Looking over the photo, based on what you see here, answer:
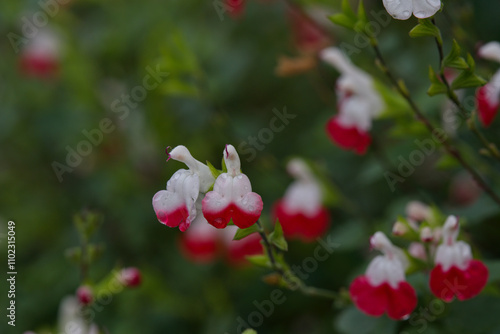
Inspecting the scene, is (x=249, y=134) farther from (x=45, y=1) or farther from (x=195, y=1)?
(x=45, y=1)

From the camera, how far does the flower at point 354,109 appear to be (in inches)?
42.9

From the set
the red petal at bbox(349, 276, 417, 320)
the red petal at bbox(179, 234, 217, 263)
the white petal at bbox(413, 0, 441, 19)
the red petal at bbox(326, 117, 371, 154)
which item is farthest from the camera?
the red petal at bbox(179, 234, 217, 263)

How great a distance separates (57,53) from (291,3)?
107cm

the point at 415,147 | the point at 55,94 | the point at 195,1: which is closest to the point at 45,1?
the point at 55,94

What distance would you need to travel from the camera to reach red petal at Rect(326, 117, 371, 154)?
1081mm

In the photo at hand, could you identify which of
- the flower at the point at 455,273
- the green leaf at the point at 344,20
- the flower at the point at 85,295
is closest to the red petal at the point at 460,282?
the flower at the point at 455,273

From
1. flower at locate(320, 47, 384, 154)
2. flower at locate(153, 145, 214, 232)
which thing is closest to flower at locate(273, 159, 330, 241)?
flower at locate(320, 47, 384, 154)

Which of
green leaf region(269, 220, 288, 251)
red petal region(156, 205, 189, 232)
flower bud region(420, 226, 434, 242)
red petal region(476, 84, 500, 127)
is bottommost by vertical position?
flower bud region(420, 226, 434, 242)

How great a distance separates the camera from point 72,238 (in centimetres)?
173

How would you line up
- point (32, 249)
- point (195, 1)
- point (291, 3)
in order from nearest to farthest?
1. point (291, 3)
2. point (32, 249)
3. point (195, 1)

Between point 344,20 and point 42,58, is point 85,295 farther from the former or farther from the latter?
point 42,58

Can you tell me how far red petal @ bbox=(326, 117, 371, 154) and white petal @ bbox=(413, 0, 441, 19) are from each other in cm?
41

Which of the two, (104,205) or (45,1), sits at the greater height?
(45,1)

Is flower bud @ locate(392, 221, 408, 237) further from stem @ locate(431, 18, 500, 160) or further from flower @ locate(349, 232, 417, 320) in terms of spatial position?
stem @ locate(431, 18, 500, 160)
